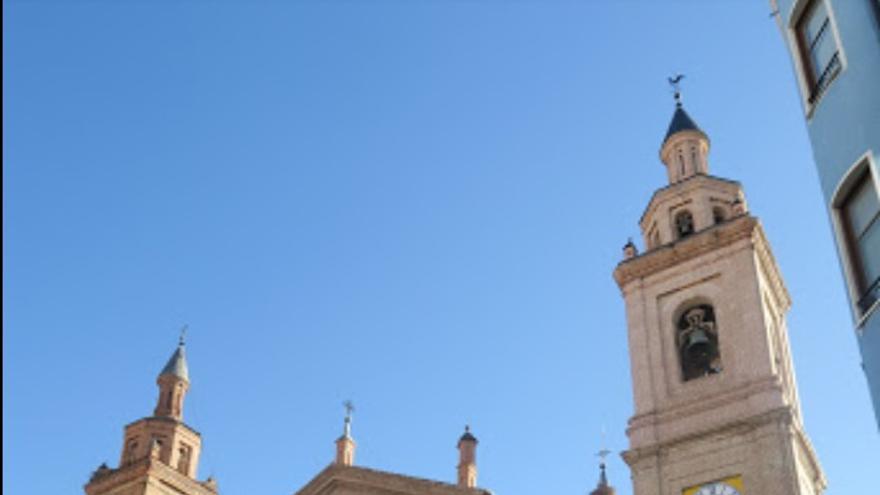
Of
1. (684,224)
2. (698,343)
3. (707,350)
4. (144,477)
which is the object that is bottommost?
(144,477)

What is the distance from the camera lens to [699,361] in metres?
28.5

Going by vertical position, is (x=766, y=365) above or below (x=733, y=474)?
above

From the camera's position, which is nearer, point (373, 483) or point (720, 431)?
point (720, 431)

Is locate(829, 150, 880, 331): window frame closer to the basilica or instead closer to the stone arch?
the basilica

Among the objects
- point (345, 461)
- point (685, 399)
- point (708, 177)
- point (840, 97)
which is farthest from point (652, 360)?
point (840, 97)

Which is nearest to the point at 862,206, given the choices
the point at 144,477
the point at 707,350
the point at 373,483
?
the point at 707,350

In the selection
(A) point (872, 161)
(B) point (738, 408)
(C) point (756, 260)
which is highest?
(C) point (756, 260)

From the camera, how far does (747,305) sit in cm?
2755

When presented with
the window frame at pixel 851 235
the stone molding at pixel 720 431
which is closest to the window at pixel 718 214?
the stone molding at pixel 720 431

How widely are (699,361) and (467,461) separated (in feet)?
20.5

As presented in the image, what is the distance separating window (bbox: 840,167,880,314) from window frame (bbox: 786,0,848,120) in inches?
63.0

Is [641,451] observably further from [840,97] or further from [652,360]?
[840,97]

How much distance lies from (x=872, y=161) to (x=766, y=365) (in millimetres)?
14151

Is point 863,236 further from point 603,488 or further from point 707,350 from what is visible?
point 603,488
